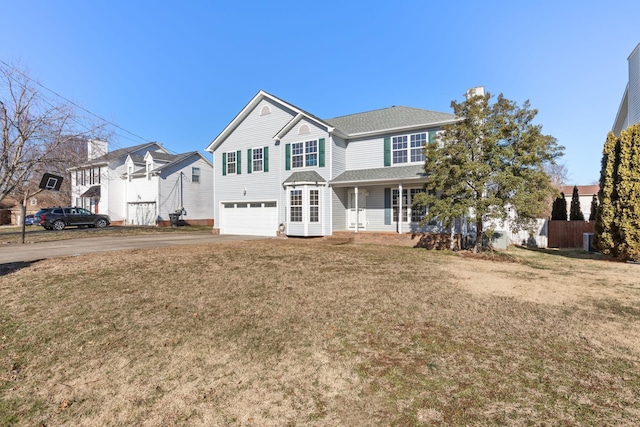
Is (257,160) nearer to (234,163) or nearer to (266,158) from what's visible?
(266,158)

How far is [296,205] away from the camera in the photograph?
17.1 metres

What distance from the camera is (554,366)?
137 inches

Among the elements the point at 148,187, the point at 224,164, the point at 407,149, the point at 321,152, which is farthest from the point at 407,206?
the point at 148,187

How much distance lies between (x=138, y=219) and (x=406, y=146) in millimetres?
25010

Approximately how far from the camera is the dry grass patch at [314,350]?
290cm

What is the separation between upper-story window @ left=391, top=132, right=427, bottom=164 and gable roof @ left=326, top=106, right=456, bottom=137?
0.58m

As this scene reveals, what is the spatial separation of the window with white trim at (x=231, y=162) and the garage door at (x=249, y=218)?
80.5 inches

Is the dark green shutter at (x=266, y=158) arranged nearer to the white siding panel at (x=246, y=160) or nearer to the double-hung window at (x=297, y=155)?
the white siding panel at (x=246, y=160)

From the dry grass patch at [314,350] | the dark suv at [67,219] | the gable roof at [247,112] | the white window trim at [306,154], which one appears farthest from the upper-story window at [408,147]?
the dark suv at [67,219]

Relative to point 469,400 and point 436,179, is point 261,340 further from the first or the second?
point 436,179

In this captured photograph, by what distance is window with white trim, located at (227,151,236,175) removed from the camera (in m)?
20.3

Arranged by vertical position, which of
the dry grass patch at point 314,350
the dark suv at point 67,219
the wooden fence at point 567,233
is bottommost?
the dry grass patch at point 314,350

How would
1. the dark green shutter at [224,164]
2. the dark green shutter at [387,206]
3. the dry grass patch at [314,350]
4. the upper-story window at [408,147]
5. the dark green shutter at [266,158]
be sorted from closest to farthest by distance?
the dry grass patch at [314,350] → the upper-story window at [408,147] → the dark green shutter at [387,206] → the dark green shutter at [266,158] → the dark green shutter at [224,164]

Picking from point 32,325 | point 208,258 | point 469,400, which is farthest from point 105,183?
point 469,400
